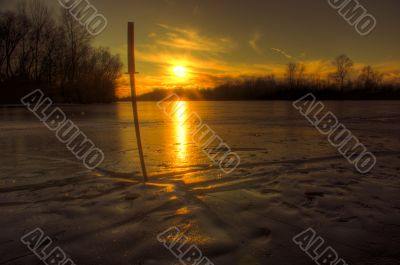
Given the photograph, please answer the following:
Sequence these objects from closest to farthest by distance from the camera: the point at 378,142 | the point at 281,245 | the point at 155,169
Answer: the point at 281,245
the point at 155,169
the point at 378,142

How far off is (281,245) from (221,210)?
91 cm

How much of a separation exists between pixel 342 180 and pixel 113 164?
4.09 m

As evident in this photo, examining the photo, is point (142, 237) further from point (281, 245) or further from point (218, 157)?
point (218, 157)

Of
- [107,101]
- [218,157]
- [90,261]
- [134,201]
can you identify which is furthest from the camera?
[107,101]

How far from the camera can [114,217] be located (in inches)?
121

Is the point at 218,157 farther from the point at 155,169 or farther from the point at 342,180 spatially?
the point at 342,180

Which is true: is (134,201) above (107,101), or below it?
below

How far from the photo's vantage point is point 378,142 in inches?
328

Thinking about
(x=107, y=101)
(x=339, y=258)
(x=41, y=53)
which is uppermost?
(x=41, y=53)

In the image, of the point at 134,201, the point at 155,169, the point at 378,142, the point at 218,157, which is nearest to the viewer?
the point at 134,201

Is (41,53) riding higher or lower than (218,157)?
higher

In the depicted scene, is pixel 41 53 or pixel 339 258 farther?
pixel 41 53

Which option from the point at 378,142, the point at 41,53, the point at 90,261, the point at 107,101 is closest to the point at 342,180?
the point at 90,261

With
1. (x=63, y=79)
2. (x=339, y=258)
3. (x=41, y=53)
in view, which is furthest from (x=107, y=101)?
(x=339, y=258)
